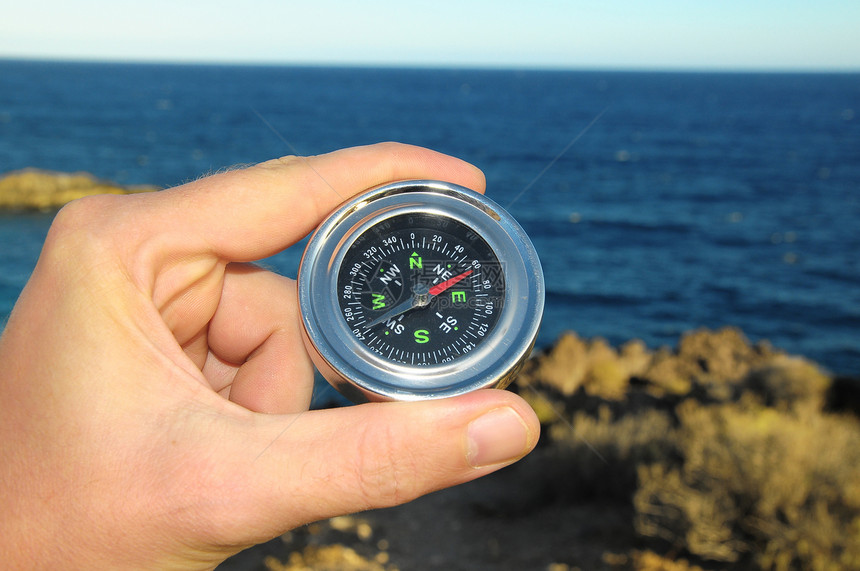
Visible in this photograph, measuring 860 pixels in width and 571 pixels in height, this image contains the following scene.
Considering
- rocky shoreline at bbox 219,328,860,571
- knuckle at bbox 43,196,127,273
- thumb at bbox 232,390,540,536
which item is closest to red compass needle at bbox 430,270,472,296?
thumb at bbox 232,390,540,536

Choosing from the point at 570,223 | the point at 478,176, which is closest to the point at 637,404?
the point at 478,176

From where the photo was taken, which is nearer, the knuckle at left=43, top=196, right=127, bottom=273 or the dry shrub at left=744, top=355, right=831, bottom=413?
the knuckle at left=43, top=196, right=127, bottom=273

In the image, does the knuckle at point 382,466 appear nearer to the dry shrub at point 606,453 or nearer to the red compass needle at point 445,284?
the red compass needle at point 445,284

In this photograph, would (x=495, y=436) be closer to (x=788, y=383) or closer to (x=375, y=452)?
(x=375, y=452)

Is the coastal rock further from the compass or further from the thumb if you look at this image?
the thumb

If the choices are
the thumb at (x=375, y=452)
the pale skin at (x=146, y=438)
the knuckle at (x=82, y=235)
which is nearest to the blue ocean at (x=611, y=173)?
the knuckle at (x=82, y=235)

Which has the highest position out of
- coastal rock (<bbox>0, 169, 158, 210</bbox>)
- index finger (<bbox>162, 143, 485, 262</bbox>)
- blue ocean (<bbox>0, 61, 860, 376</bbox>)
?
index finger (<bbox>162, 143, 485, 262</bbox>)

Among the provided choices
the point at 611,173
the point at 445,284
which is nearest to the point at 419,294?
the point at 445,284
